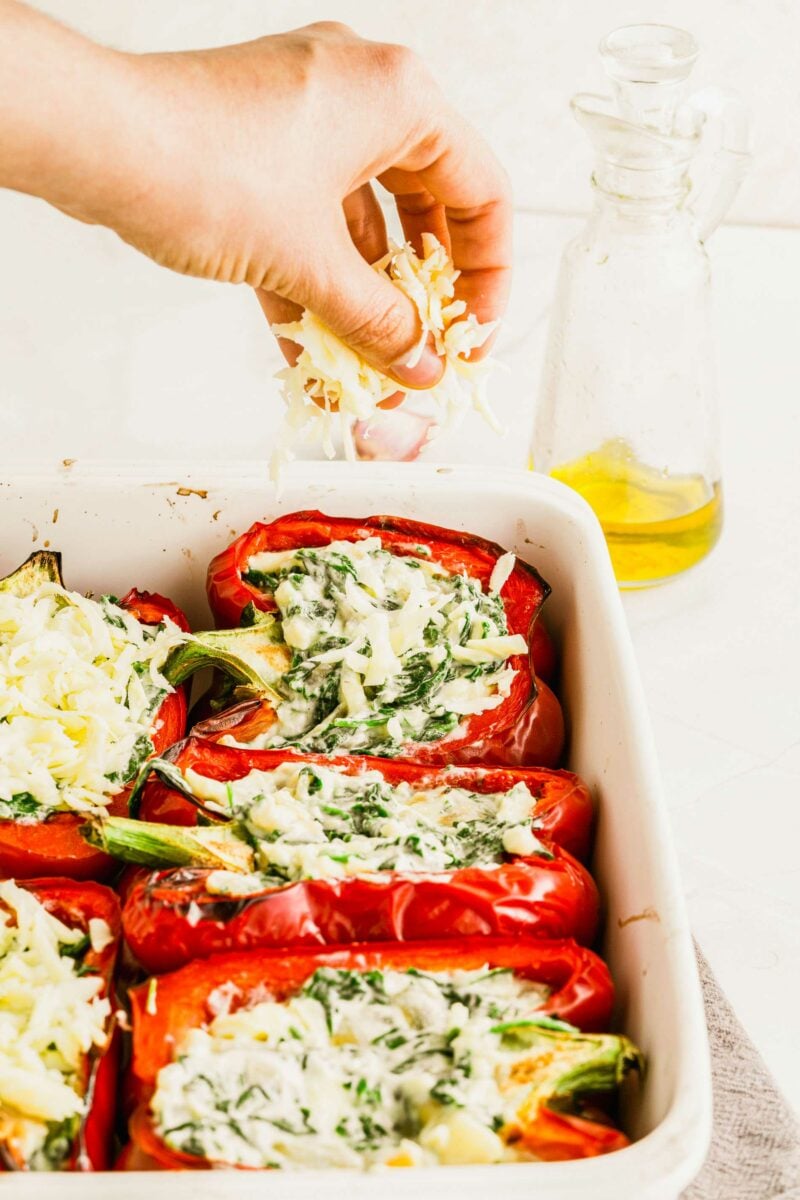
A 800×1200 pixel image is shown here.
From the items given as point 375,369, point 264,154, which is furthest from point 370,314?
point 264,154

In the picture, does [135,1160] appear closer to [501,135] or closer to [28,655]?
[28,655]

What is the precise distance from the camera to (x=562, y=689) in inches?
75.8

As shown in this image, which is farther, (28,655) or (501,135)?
(501,135)

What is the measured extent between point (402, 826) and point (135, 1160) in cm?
45

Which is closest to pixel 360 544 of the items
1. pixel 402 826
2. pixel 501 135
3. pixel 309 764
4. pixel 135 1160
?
pixel 309 764

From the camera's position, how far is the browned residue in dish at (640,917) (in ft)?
4.60

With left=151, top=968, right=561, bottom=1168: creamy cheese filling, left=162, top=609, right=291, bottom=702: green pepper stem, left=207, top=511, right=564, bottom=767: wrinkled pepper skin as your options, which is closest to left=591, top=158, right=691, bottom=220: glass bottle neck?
left=207, top=511, right=564, bottom=767: wrinkled pepper skin

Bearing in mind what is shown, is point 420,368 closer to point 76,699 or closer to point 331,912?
point 76,699

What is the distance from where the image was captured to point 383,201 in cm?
346

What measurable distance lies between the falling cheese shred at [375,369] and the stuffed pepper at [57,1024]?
2.22ft

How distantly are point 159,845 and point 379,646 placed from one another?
43cm

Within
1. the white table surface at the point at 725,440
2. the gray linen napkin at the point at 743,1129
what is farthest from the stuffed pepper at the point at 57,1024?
the white table surface at the point at 725,440

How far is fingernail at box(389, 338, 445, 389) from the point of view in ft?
5.72

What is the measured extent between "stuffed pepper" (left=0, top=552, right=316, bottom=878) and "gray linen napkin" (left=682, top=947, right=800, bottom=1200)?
0.71 metres
